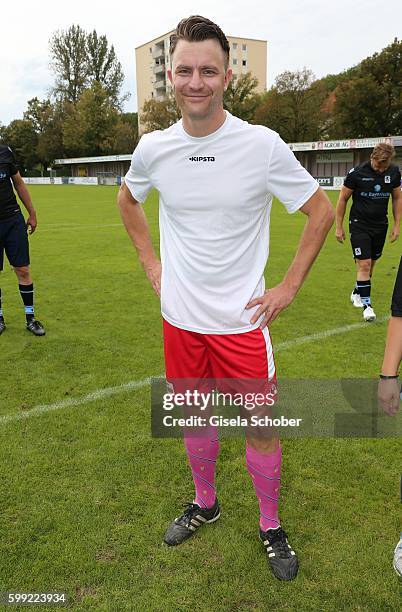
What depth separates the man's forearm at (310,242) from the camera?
2238 millimetres

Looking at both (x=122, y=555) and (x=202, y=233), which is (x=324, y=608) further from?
(x=202, y=233)

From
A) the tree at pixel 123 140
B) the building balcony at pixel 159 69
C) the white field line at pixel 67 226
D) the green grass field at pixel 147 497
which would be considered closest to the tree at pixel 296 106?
the tree at pixel 123 140

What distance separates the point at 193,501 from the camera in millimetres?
2967

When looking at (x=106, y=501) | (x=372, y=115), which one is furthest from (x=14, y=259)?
(x=372, y=115)

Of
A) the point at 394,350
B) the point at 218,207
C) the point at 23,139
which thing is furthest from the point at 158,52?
the point at 394,350

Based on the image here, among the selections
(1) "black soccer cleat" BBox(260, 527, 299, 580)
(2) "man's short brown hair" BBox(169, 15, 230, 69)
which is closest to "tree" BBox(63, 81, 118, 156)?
(2) "man's short brown hair" BBox(169, 15, 230, 69)

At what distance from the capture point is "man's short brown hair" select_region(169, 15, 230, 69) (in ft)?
6.91

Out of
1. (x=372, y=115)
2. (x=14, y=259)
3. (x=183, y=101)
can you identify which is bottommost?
(x=14, y=259)

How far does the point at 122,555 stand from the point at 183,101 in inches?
87.9

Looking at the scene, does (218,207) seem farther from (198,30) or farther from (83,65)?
(83,65)

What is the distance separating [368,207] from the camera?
6.56 meters

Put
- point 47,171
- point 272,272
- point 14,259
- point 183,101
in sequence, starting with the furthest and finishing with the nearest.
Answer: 1. point 47,171
2. point 272,272
3. point 14,259
4. point 183,101

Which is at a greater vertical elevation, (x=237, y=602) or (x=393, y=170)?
(x=393, y=170)

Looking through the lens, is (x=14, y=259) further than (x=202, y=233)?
Yes
